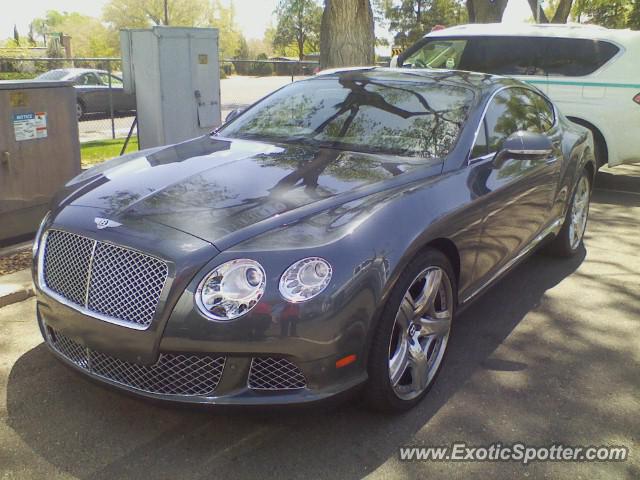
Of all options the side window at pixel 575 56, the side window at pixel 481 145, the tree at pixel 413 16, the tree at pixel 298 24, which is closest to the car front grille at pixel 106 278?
the side window at pixel 481 145

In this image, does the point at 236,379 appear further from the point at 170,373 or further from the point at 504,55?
the point at 504,55

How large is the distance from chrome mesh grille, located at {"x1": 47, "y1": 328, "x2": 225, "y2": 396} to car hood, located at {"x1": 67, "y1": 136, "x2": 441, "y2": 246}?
500 millimetres

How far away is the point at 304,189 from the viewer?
10.9 ft

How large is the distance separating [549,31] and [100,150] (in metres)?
7.06

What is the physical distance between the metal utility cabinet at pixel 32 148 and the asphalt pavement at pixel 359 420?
58.9 inches

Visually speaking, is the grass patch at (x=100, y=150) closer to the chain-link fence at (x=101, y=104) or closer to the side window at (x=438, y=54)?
the chain-link fence at (x=101, y=104)

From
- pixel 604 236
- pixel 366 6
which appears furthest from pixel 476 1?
pixel 604 236

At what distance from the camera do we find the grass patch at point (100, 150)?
9749 mm

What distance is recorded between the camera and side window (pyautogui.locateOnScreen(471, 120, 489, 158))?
395 cm

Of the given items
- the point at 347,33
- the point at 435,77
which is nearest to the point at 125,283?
the point at 435,77

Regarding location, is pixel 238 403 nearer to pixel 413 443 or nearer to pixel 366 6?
pixel 413 443

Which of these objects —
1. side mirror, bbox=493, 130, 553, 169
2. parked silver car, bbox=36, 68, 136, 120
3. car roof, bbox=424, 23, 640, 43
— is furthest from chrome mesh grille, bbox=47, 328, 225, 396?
parked silver car, bbox=36, 68, 136, 120

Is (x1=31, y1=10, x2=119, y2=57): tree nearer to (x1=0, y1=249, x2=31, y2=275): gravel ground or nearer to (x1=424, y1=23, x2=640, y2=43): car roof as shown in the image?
(x1=424, y1=23, x2=640, y2=43): car roof

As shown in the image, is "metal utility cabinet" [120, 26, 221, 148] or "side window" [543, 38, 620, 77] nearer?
"metal utility cabinet" [120, 26, 221, 148]
